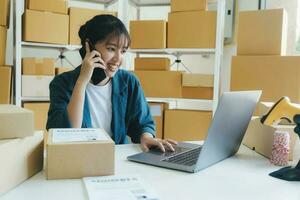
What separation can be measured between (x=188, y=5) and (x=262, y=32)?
2.04 feet

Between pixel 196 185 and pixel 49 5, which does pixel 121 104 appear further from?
pixel 49 5

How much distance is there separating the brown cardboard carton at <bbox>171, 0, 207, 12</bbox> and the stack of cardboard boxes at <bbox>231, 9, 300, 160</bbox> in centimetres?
36

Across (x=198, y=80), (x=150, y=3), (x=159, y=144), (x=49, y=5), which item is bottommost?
(x=159, y=144)

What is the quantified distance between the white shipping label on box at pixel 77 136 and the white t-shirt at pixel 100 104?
1.77 ft

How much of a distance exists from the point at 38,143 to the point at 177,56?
2219 millimetres

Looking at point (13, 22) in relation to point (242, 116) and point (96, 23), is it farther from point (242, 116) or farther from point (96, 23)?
point (242, 116)

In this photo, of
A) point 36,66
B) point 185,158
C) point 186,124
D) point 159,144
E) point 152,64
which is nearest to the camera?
point 185,158

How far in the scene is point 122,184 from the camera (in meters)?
0.80

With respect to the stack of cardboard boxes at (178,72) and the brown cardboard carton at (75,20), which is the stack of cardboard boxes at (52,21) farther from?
the stack of cardboard boxes at (178,72)

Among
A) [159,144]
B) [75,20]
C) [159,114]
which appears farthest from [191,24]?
[159,144]

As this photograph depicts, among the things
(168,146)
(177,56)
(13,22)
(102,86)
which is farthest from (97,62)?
(177,56)

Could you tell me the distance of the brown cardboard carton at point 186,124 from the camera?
8.12 ft

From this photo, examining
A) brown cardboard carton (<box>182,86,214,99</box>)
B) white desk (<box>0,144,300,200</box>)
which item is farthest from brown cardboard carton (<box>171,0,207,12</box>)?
white desk (<box>0,144,300,200</box>)

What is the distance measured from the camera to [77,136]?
918 millimetres
